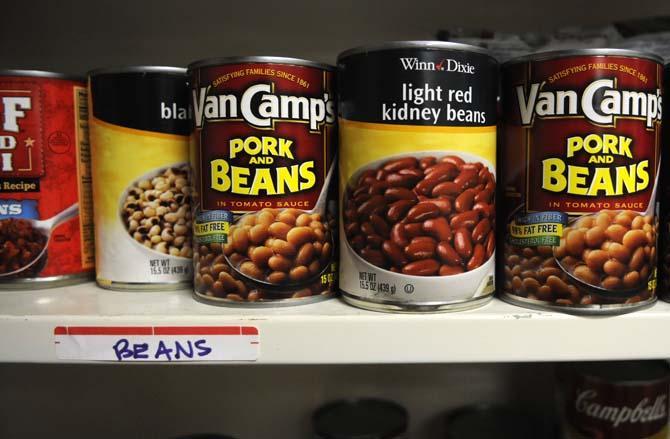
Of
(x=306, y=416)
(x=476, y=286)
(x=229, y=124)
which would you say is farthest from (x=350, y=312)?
(x=306, y=416)

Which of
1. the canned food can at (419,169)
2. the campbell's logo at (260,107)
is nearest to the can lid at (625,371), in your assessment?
the canned food can at (419,169)

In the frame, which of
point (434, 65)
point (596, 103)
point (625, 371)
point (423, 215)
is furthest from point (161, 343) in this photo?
point (625, 371)

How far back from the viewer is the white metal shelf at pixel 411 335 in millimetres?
656

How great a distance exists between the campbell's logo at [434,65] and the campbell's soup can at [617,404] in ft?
1.63

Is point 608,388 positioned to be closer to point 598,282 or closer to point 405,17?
point 598,282

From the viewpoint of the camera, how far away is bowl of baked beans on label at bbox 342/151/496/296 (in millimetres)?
663

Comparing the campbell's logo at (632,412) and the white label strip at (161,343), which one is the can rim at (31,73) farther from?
the campbell's logo at (632,412)

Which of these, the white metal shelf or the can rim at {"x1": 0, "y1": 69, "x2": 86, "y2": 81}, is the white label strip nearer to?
the white metal shelf

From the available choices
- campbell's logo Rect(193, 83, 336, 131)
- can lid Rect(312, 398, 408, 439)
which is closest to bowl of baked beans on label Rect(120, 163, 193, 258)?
campbell's logo Rect(193, 83, 336, 131)

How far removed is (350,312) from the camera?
27.0 inches

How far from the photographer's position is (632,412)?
0.83 m

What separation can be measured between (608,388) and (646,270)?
0.23 m

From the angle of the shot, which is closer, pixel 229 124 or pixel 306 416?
pixel 229 124

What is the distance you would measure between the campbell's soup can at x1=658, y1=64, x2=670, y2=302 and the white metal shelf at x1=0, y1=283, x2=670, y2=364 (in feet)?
0.23
